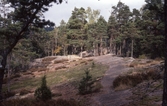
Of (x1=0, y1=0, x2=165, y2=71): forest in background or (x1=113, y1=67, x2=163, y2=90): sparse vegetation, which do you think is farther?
(x1=0, y1=0, x2=165, y2=71): forest in background

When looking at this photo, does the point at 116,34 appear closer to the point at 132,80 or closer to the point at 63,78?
the point at 63,78

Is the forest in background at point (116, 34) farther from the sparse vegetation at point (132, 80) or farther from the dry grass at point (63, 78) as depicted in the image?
the sparse vegetation at point (132, 80)

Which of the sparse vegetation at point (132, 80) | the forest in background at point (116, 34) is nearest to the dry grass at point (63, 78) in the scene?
the forest in background at point (116, 34)

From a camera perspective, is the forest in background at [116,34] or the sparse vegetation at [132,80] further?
the forest in background at [116,34]

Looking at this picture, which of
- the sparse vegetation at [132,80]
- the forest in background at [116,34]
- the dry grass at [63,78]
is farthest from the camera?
the forest in background at [116,34]

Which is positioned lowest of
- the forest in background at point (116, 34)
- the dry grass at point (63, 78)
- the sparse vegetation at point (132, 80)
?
the dry grass at point (63, 78)

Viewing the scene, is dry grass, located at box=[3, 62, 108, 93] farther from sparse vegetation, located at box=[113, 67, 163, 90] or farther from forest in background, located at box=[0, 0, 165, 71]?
sparse vegetation, located at box=[113, 67, 163, 90]

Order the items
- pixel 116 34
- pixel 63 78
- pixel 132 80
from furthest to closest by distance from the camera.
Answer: pixel 116 34 < pixel 63 78 < pixel 132 80

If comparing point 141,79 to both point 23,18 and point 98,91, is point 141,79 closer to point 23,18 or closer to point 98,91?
point 98,91

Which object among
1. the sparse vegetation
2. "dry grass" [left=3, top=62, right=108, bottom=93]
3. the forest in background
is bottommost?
"dry grass" [left=3, top=62, right=108, bottom=93]

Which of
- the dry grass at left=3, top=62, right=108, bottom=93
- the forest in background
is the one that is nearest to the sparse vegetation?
the dry grass at left=3, top=62, right=108, bottom=93

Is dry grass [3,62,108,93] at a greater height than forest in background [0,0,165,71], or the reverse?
forest in background [0,0,165,71]

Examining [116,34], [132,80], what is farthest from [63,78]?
[116,34]

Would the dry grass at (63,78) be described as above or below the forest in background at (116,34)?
below
